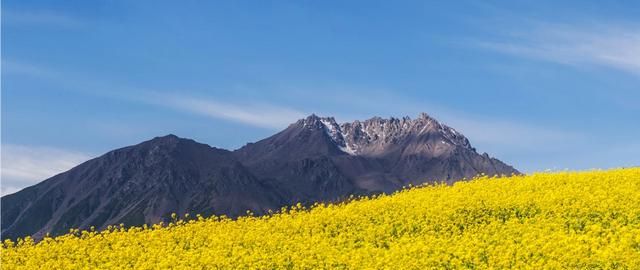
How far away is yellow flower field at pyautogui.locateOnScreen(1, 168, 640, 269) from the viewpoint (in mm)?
21688

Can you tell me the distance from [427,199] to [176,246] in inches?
405

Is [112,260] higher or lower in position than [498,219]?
lower

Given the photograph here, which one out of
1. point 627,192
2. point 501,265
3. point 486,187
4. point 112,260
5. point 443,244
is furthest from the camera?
point 486,187

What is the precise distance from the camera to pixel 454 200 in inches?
1226

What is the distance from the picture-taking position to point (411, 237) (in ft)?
87.7

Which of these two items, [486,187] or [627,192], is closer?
[627,192]

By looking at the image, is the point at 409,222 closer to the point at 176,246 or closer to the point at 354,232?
the point at 354,232

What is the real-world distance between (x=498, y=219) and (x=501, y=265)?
817cm

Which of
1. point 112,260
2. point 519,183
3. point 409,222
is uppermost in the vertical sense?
point 519,183

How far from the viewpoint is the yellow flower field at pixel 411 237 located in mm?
21688

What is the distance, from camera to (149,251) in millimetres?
26188

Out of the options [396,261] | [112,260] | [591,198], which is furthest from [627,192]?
[112,260]

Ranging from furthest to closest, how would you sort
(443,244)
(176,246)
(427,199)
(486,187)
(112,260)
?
(486,187)
(427,199)
(176,246)
(112,260)
(443,244)

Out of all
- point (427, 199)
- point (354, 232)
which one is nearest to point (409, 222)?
point (354, 232)
